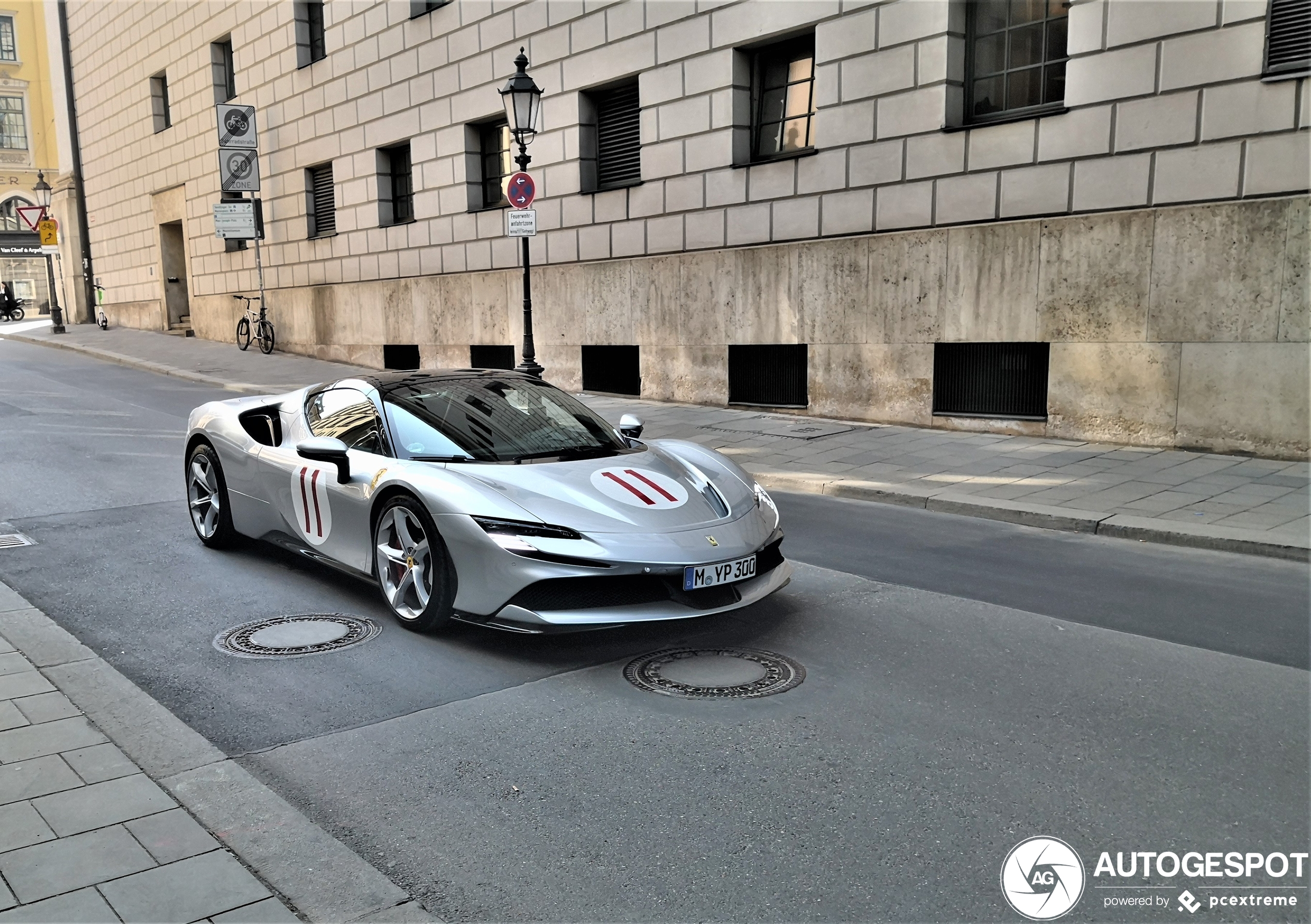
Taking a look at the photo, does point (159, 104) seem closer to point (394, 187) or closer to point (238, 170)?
point (238, 170)

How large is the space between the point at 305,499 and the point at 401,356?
16.6 metres

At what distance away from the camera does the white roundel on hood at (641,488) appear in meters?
5.19

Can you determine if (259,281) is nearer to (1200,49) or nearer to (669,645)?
(1200,49)

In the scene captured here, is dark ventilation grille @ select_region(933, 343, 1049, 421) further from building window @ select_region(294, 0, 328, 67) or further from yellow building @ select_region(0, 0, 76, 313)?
yellow building @ select_region(0, 0, 76, 313)

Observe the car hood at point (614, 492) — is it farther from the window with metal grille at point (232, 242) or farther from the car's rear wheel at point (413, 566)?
the window with metal grille at point (232, 242)

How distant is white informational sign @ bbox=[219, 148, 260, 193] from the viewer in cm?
2541

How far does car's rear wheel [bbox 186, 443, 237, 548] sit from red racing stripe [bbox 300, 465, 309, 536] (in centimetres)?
115

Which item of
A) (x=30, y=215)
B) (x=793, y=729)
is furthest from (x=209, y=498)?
(x=30, y=215)

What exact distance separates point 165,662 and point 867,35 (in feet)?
37.4

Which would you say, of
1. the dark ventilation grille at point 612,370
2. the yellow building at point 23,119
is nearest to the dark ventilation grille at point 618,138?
the dark ventilation grille at point 612,370

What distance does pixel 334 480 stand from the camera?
5973 mm

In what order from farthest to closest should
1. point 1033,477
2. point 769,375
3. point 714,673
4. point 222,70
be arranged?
point 222,70 → point 769,375 → point 1033,477 → point 714,673

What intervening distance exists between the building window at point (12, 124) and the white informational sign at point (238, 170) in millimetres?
38239

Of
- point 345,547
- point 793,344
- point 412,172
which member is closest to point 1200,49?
point 793,344
